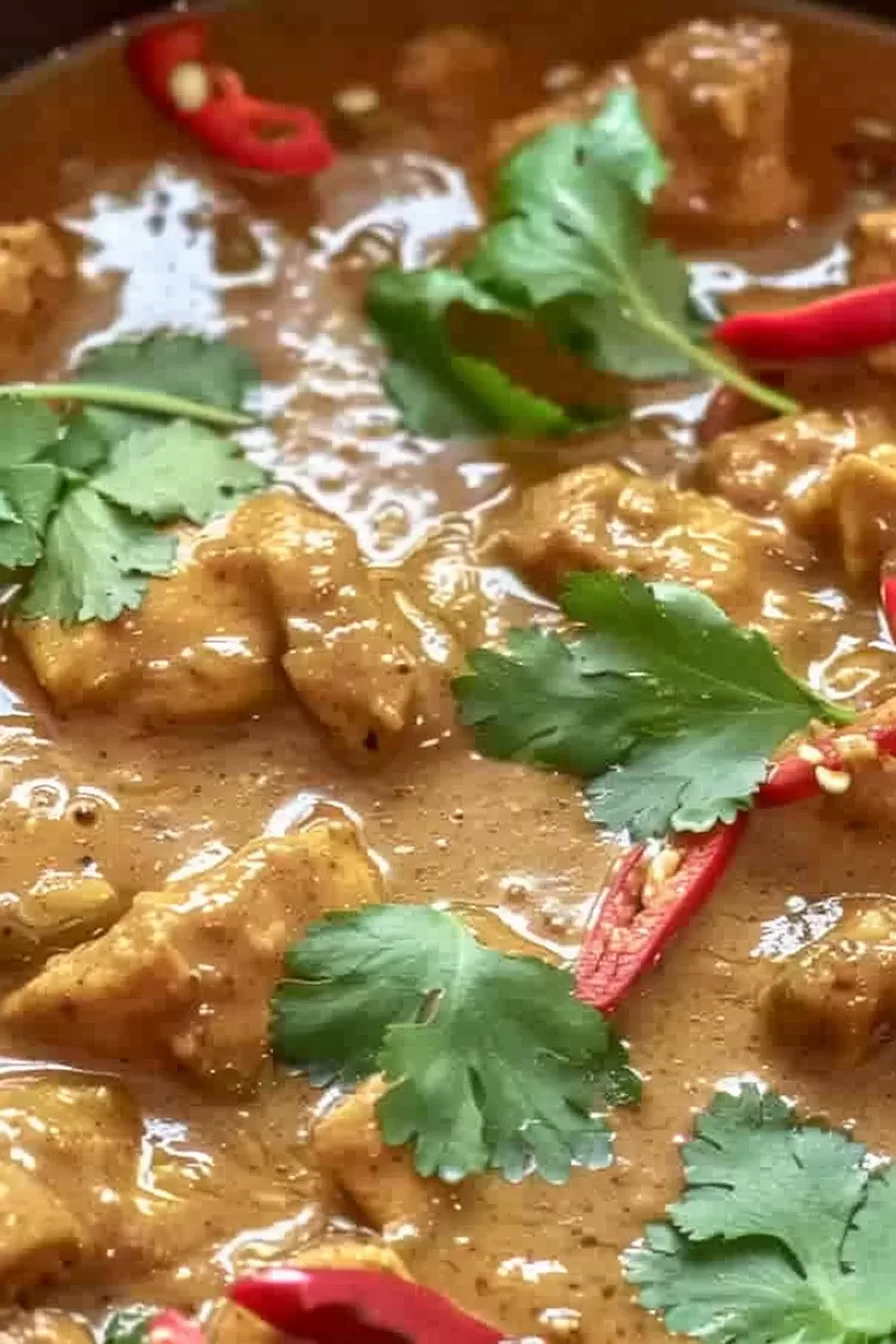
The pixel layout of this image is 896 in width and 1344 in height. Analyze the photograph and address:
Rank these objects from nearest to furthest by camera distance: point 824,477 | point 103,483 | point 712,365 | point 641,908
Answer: point 641,908, point 103,483, point 824,477, point 712,365

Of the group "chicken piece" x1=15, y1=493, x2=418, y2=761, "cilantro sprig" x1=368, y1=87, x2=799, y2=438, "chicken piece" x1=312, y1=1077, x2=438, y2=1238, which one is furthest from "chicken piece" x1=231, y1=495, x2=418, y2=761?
"chicken piece" x1=312, y1=1077, x2=438, y2=1238

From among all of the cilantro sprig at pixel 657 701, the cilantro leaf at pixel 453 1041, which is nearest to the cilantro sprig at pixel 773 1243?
the cilantro leaf at pixel 453 1041

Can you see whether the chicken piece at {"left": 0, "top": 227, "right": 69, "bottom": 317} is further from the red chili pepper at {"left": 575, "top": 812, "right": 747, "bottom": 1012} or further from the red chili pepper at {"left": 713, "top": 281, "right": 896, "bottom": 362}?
the red chili pepper at {"left": 575, "top": 812, "right": 747, "bottom": 1012}

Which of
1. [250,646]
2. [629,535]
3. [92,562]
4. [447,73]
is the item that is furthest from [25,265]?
[629,535]

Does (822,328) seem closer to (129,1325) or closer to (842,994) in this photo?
(842,994)

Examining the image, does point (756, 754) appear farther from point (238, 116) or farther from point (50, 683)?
point (238, 116)
